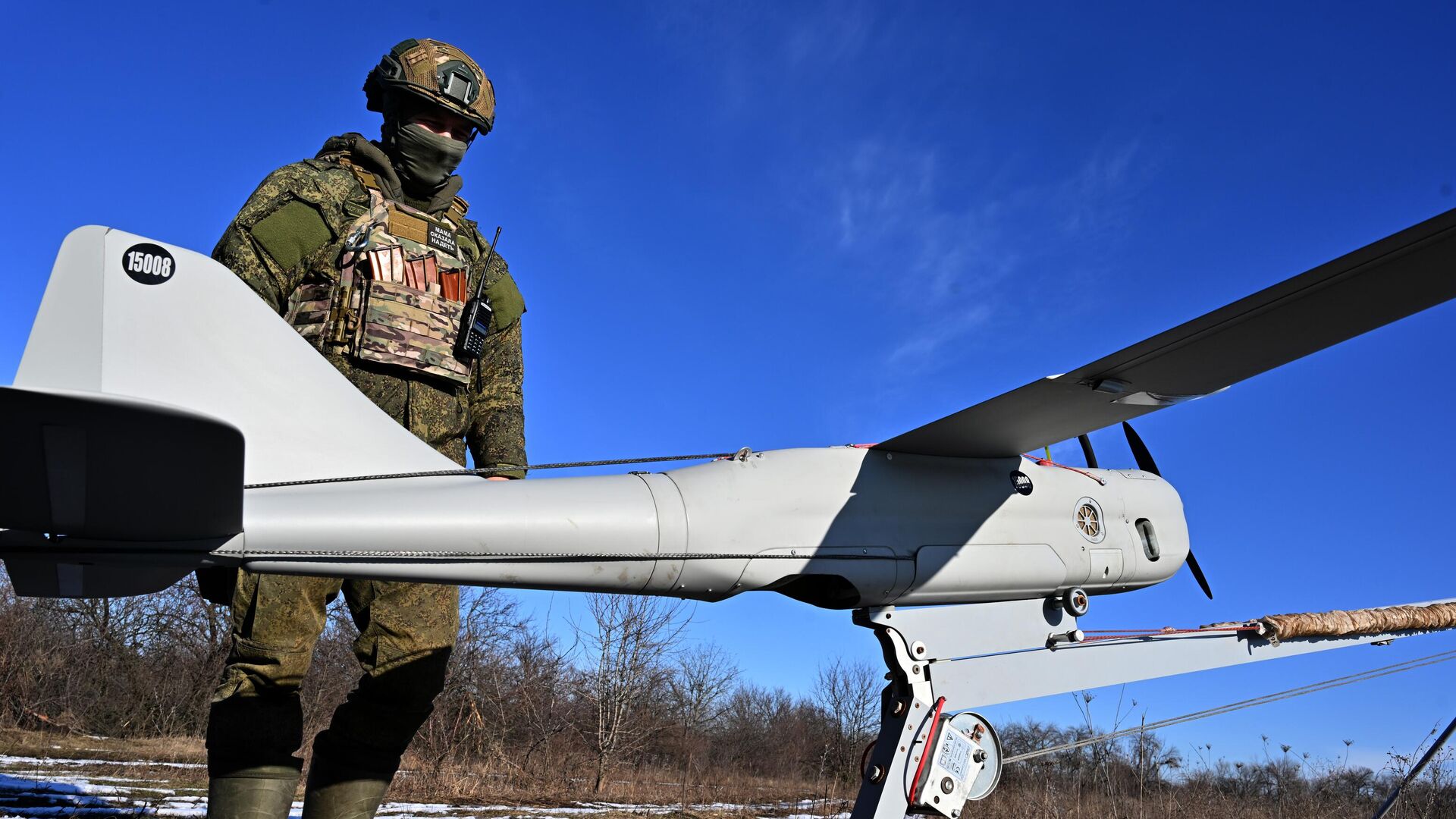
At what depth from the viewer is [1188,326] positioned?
11.0 feet

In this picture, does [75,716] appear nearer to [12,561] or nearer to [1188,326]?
[12,561]

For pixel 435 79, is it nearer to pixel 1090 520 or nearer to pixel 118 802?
pixel 1090 520

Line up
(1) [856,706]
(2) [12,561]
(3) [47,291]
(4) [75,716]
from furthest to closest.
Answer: (1) [856,706] < (4) [75,716] < (3) [47,291] < (2) [12,561]

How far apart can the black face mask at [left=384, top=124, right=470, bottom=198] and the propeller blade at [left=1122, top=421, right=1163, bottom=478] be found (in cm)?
410

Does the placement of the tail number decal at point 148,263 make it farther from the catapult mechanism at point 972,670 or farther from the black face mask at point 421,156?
the catapult mechanism at point 972,670

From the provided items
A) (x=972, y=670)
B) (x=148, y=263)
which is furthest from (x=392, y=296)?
(x=972, y=670)

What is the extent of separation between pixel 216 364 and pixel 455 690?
18586mm

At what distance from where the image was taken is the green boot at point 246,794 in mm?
3275

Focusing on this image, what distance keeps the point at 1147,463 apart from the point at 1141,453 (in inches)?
3.0

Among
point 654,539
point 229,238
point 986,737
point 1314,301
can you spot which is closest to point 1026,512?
point 986,737

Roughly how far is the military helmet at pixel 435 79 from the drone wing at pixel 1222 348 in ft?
7.72

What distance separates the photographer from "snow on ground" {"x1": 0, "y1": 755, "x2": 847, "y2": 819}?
5094 mm

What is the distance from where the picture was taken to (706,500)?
342 centimetres

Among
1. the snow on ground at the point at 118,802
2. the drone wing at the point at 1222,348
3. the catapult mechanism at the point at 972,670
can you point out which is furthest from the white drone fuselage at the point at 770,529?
the snow on ground at the point at 118,802
